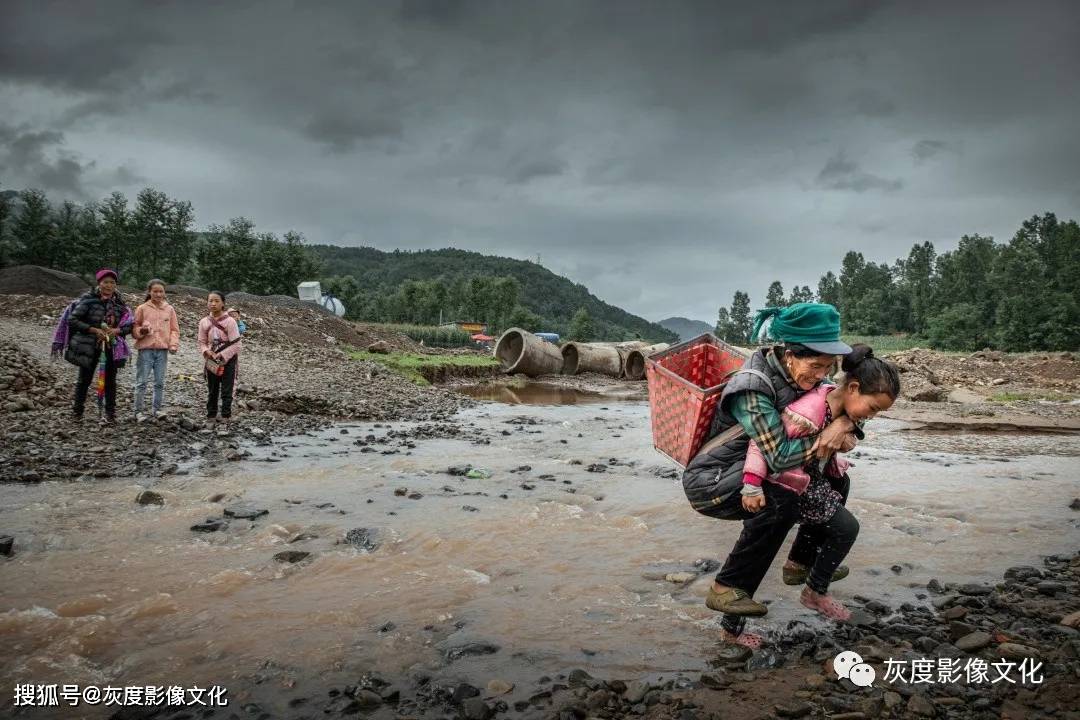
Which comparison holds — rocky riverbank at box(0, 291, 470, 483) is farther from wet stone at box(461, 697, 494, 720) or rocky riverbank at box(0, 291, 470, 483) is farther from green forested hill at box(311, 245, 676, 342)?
green forested hill at box(311, 245, 676, 342)

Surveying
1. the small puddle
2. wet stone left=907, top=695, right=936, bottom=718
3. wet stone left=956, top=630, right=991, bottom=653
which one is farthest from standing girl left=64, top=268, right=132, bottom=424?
the small puddle

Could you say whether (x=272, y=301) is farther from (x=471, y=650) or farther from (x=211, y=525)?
(x=471, y=650)

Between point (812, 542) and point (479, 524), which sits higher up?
point (812, 542)

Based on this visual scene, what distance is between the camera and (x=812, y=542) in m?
3.65

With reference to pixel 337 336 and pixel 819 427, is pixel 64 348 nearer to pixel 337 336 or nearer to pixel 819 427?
pixel 819 427

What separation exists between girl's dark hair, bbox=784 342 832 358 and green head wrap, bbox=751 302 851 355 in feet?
0.13

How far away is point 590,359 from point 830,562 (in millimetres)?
26511

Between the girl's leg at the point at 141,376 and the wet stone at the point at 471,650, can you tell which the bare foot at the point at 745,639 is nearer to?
the wet stone at the point at 471,650

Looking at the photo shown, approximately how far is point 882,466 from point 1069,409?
1204 cm

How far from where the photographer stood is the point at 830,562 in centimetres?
342

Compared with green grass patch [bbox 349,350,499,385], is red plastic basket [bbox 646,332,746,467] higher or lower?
higher

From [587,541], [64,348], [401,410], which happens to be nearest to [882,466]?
[587,541]

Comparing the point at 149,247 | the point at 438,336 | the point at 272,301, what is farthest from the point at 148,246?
the point at 272,301

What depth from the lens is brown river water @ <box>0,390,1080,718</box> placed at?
2.99 meters
